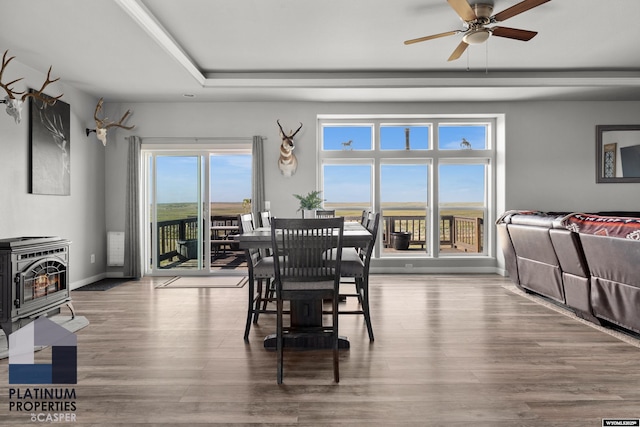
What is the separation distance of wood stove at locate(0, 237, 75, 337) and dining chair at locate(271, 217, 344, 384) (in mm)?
2112

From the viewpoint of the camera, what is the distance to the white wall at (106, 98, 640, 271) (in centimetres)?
597

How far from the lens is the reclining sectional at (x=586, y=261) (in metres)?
2.91

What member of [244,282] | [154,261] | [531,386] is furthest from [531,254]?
[154,261]

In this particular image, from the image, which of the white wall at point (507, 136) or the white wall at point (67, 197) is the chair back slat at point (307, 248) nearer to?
the white wall at point (67, 197)

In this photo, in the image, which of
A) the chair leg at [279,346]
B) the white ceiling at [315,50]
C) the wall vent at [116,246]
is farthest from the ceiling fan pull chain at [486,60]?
the wall vent at [116,246]

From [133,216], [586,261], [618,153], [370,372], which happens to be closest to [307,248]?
[370,372]

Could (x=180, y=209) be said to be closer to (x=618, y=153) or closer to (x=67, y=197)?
(x=67, y=197)

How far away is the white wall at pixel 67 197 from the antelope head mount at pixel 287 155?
266 centimetres

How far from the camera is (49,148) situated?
4.60 metres

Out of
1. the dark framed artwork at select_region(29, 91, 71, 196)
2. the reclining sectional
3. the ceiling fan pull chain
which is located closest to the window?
the ceiling fan pull chain

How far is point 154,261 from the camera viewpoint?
20.0 feet

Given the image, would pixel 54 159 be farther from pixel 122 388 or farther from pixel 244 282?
pixel 122 388

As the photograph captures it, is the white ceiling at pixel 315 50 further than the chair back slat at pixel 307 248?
Yes

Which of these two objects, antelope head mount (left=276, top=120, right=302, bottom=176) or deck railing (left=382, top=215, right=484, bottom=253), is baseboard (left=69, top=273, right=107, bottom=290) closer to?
antelope head mount (left=276, top=120, right=302, bottom=176)
